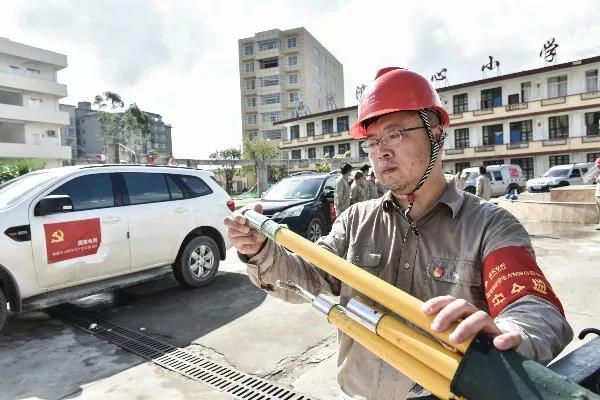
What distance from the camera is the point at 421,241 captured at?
157 centimetres

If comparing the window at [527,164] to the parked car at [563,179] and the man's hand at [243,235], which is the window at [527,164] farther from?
the man's hand at [243,235]

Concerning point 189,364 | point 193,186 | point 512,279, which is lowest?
point 189,364

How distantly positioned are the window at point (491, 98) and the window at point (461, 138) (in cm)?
268

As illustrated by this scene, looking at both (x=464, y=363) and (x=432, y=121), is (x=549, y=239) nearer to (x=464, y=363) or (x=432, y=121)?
(x=432, y=121)

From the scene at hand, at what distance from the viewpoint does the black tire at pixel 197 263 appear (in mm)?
5906

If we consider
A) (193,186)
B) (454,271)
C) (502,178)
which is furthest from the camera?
(502,178)

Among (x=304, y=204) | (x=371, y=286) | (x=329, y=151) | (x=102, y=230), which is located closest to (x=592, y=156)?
(x=329, y=151)

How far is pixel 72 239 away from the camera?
15.5ft

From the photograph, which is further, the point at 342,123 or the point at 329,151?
the point at 329,151

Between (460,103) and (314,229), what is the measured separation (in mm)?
35872

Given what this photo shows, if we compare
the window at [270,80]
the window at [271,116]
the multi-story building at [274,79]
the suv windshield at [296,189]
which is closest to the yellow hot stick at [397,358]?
the suv windshield at [296,189]

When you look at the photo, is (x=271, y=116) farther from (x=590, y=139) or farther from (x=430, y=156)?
(x=430, y=156)

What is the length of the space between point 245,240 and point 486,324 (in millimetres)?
906

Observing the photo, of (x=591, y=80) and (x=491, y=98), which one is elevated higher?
(x=591, y=80)
